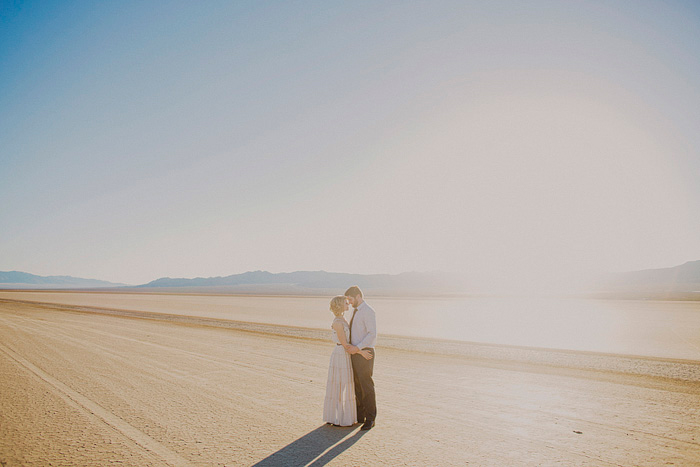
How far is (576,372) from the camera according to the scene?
10.5 metres

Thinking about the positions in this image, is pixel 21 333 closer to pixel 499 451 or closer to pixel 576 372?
pixel 499 451

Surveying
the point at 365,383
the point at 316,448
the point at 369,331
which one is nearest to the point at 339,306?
the point at 369,331

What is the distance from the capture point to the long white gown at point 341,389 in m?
5.94

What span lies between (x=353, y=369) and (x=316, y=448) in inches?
49.4

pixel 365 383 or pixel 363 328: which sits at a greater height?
pixel 363 328

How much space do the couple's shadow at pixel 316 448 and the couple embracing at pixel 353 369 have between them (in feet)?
0.75

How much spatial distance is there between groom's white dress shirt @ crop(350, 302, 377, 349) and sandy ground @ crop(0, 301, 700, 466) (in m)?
1.30

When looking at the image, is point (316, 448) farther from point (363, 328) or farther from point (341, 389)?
point (363, 328)

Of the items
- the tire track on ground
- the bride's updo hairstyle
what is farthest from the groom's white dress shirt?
the tire track on ground

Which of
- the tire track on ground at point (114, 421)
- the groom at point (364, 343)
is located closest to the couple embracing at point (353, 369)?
the groom at point (364, 343)

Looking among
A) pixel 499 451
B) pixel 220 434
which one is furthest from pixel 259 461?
pixel 499 451

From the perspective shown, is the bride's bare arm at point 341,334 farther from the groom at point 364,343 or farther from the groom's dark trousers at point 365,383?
the groom's dark trousers at point 365,383

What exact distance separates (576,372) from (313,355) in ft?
25.1

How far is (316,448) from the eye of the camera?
16.8 ft
